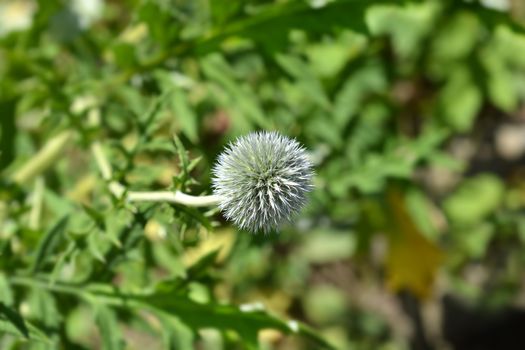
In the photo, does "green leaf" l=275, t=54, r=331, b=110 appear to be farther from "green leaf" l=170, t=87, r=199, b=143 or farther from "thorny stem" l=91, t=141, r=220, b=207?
"thorny stem" l=91, t=141, r=220, b=207

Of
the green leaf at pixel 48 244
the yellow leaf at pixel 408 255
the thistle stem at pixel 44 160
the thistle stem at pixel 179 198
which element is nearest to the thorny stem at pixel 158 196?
the thistle stem at pixel 179 198

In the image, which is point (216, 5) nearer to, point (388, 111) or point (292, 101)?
point (292, 101)

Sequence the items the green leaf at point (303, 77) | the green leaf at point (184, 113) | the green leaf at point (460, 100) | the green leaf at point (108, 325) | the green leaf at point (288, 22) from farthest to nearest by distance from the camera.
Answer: the green leaf at point (460, 100), the green leaf at point (303, 77), the green leaf at point (184, 113), the green leaf at point (288, 22), the green leaf at point (108, 325)

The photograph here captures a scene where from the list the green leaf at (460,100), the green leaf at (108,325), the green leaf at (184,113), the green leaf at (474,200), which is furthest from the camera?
the green leaf at (474,200)

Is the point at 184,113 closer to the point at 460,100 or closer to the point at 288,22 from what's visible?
the point at 288,22

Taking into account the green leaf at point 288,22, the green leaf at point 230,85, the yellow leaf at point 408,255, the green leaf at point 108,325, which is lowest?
the green leaf at point 108,325

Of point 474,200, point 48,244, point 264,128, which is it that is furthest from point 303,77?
point 474,200

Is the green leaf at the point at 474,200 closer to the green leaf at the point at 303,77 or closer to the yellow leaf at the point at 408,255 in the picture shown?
the yellow leaf at the point at 408,255
